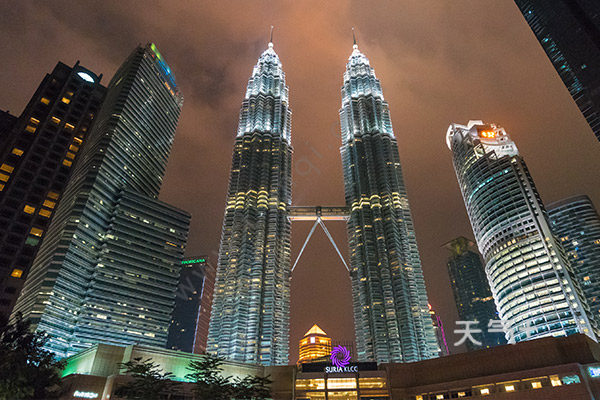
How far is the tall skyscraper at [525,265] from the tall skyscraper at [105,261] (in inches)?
6242

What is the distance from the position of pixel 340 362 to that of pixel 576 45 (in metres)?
119

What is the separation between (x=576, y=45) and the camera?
120 m

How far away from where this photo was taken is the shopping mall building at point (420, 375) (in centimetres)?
6931

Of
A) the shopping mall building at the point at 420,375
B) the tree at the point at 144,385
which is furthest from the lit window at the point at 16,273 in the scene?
the tree at the point at 144,385

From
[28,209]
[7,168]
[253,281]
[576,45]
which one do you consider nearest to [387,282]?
[253,281]

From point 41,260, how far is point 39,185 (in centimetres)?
6109

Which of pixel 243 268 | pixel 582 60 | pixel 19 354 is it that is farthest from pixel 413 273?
pixel 19 354

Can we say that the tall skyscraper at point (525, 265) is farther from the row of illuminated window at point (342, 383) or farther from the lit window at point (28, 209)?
the lit window at point (28, 209)

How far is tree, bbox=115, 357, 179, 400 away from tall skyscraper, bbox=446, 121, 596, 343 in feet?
490

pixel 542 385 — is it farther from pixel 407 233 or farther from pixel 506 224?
pixel 506 224

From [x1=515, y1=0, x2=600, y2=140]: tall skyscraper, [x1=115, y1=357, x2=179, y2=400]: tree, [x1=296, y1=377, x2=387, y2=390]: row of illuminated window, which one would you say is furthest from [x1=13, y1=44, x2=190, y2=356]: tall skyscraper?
[x1=515, y1=0, x2=600, y2=140]: tall skyscraper

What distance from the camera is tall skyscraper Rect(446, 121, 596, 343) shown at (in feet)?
516

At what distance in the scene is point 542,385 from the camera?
69.9 m

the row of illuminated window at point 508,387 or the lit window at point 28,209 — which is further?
the lit window at point 28,209
